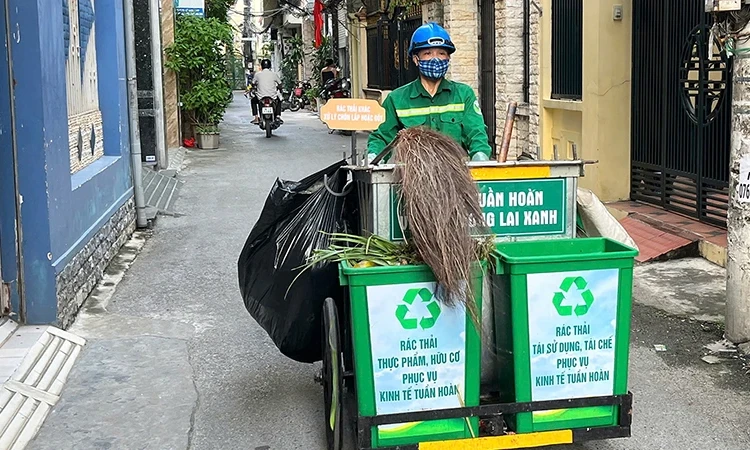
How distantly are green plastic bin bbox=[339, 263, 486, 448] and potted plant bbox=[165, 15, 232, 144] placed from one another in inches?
550

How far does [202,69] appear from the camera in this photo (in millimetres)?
17344

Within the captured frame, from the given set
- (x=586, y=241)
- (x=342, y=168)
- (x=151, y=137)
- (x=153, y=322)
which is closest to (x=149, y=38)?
(x=151, y=137)

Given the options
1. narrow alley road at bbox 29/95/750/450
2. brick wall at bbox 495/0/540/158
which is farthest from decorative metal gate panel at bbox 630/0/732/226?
brick wall at bbox 495/0/540/158

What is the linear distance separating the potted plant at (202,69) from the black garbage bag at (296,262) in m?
12.8

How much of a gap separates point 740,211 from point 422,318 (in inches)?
105

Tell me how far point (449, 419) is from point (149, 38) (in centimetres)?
1167

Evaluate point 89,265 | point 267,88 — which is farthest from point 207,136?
point 89,265

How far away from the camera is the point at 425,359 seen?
11.9 ft

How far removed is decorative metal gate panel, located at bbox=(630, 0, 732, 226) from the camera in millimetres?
7992

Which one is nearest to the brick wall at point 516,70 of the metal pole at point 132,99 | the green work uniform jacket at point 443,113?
the metal pole at point 132,99

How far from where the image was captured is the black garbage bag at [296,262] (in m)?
4.40

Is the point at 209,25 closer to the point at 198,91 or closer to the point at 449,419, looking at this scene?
the point at 198,91

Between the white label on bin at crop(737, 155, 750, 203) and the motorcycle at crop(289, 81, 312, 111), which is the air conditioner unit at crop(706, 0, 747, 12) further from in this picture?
the motorcycle at crop(289, 81, 312, 111)

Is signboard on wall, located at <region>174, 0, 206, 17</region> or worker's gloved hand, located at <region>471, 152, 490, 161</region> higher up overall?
signboard on wall, located at <region>174, 0, 206, 17</region>
